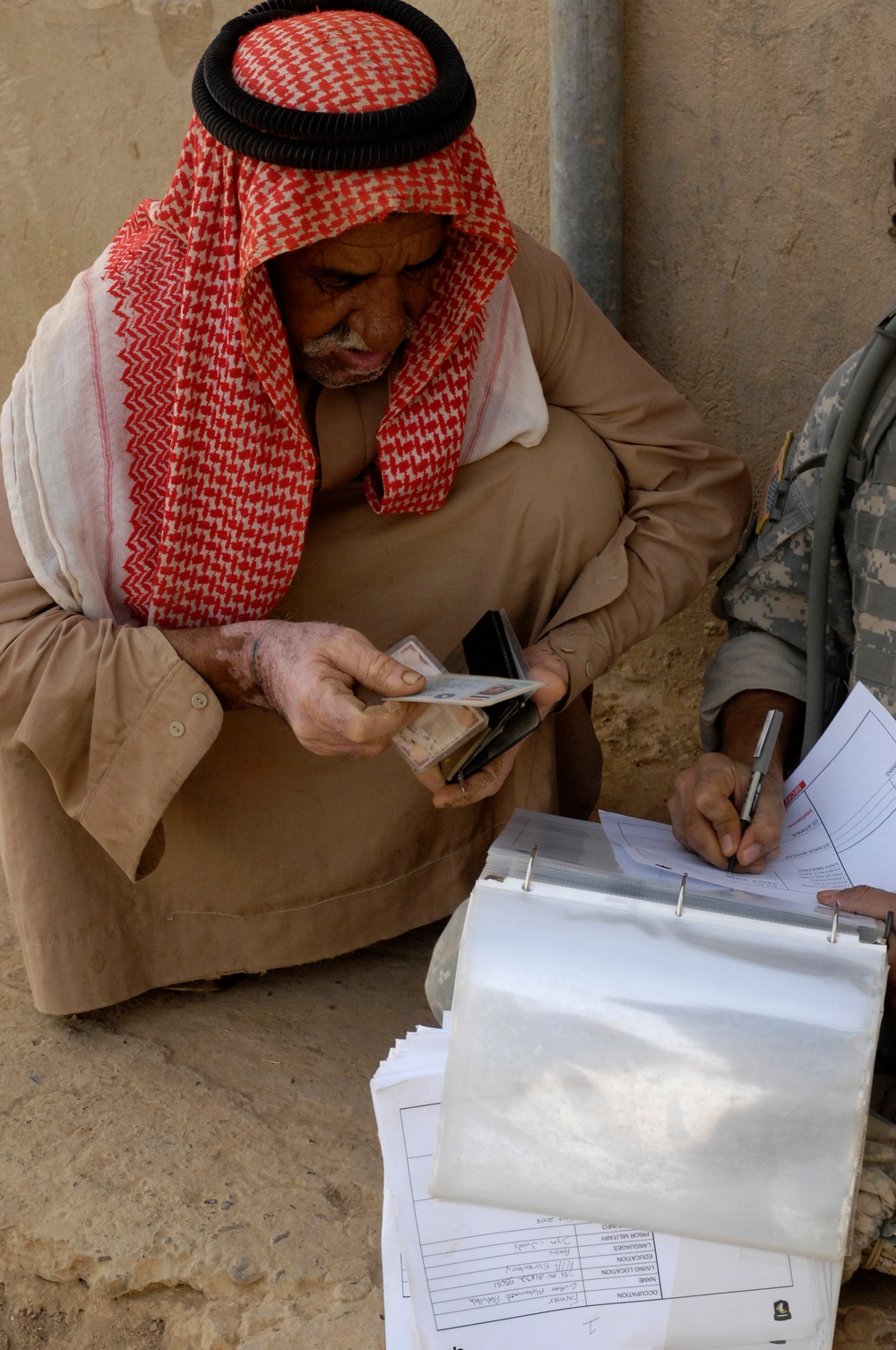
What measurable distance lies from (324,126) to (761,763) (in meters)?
1.07

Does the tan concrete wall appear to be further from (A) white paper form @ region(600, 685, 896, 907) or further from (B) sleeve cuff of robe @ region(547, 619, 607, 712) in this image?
(A) white paper form @ region(600, 685, 896, 907)

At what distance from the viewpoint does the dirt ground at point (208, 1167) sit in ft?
5.50

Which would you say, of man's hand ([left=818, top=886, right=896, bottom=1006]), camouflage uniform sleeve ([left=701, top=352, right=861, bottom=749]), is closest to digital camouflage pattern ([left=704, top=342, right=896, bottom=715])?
camouflage uniform sleeve ([left=701, top=352, right=861, bottom=749])

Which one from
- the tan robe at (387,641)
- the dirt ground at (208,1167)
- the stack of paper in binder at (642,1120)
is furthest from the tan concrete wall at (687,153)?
the stack of paper in binder at (642,1120)

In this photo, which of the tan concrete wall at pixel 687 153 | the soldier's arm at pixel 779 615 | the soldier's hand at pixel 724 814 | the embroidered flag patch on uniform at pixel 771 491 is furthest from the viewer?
the tan concrete wall at pixel 687 153

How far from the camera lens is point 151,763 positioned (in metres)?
1.91

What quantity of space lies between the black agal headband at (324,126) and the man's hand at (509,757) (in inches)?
31.6

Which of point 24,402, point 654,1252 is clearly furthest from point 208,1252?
point 24,402

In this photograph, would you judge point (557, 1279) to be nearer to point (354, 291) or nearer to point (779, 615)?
point (779, 615)

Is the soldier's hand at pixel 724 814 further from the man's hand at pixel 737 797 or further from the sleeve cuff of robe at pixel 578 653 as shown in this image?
the sleeve cuff of robe at pixel 578 653

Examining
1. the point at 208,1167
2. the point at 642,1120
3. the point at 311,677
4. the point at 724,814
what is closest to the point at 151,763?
the point at 311,677

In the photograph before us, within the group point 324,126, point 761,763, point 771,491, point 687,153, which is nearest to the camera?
point 324,126

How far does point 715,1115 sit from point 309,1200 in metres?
0.79

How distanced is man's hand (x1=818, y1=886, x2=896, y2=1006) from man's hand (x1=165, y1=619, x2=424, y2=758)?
0.58 meters
